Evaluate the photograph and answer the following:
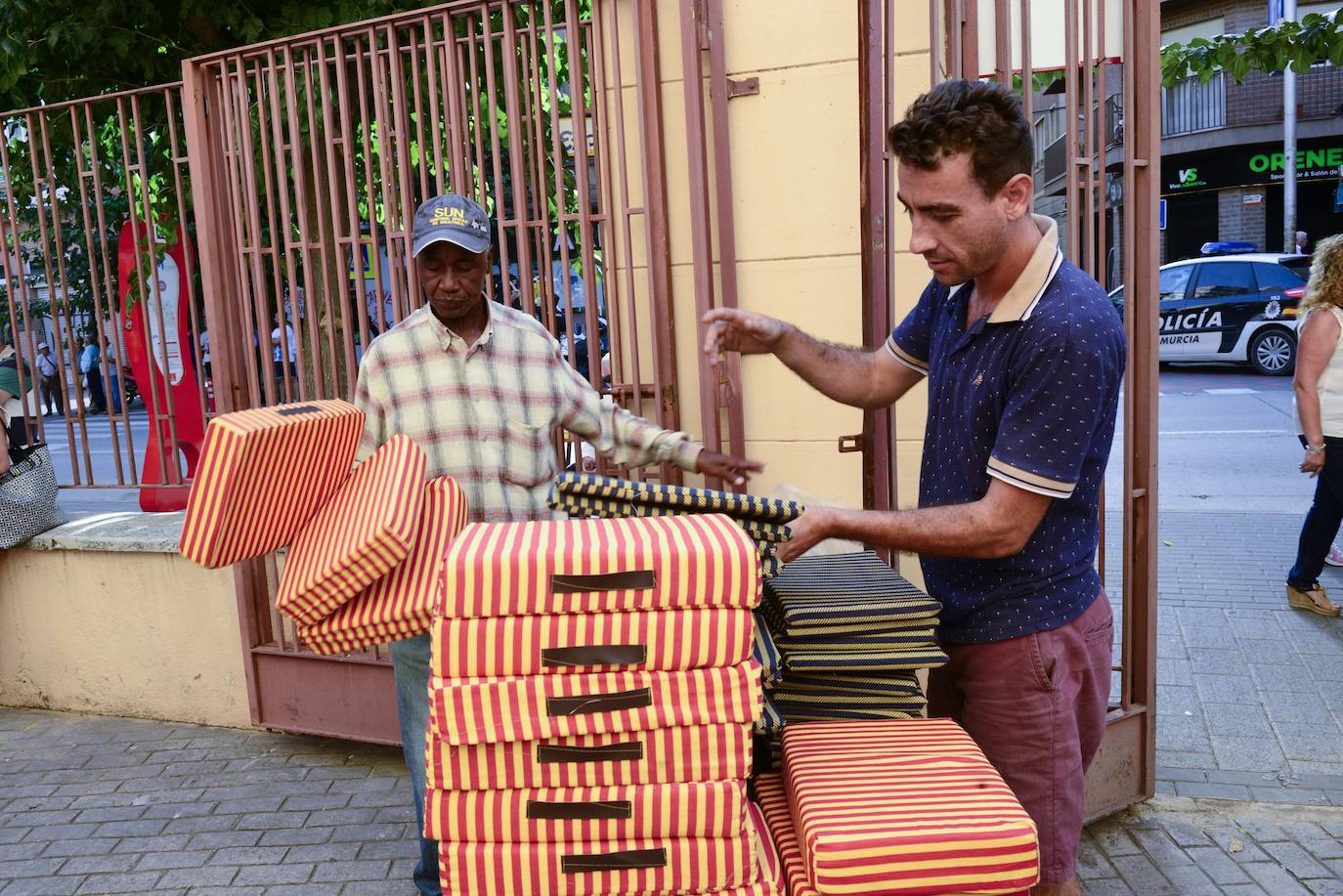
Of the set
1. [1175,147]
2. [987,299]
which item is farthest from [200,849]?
[1175,147]

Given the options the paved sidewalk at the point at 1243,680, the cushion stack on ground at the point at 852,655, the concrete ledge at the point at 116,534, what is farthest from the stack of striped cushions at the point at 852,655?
the concrete ledge at the point at 116,534

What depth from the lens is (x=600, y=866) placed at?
1916 mm

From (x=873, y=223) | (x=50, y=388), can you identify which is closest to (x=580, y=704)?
(x=873, y=223)

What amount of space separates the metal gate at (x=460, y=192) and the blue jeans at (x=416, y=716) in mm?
1055

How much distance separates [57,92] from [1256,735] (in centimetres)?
721

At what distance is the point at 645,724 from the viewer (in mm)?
1866

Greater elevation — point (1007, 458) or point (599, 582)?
point (1007, 458)

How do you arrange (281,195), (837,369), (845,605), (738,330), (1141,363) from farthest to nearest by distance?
1. (281,195)
2. (1141,363)
3. (837,369)
4. (738,330)
5. (845,605)

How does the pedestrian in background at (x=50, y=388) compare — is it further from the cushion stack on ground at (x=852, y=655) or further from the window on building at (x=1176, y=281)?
the window on building at (x=1176, y=281)

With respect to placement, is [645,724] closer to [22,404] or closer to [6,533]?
[6,533]

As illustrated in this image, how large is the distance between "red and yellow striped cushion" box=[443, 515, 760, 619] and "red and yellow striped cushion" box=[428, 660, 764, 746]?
0.39 ft

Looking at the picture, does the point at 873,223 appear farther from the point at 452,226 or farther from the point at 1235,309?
the point at 1235,309

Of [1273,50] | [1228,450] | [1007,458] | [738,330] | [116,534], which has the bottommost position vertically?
[1228,450]

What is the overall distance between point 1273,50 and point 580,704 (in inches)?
292
